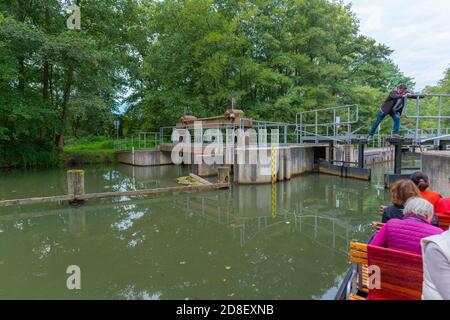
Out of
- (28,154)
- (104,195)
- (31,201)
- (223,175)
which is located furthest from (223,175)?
(28,154)

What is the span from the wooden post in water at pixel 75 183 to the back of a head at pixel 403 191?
8061 millimetres

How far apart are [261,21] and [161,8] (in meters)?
7.34

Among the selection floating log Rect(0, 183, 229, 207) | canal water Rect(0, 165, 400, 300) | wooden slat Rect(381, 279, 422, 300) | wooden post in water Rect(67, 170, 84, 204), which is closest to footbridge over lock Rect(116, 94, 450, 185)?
canal water Rect(0, 165, 400, 300)

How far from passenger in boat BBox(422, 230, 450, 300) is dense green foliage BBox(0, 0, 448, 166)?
1776 centimetres

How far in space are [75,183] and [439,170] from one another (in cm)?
911

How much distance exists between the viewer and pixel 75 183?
870cm

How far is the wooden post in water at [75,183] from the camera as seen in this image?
8625 millimetres

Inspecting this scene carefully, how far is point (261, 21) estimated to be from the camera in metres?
21.0

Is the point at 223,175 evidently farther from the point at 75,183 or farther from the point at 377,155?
the point at 377,155

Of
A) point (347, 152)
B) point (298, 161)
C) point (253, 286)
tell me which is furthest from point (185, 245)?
point (347, 152)

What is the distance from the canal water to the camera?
428cm

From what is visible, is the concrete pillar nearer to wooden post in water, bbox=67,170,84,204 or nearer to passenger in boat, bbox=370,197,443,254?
wooden post in water, bbox=67,170,84,204
